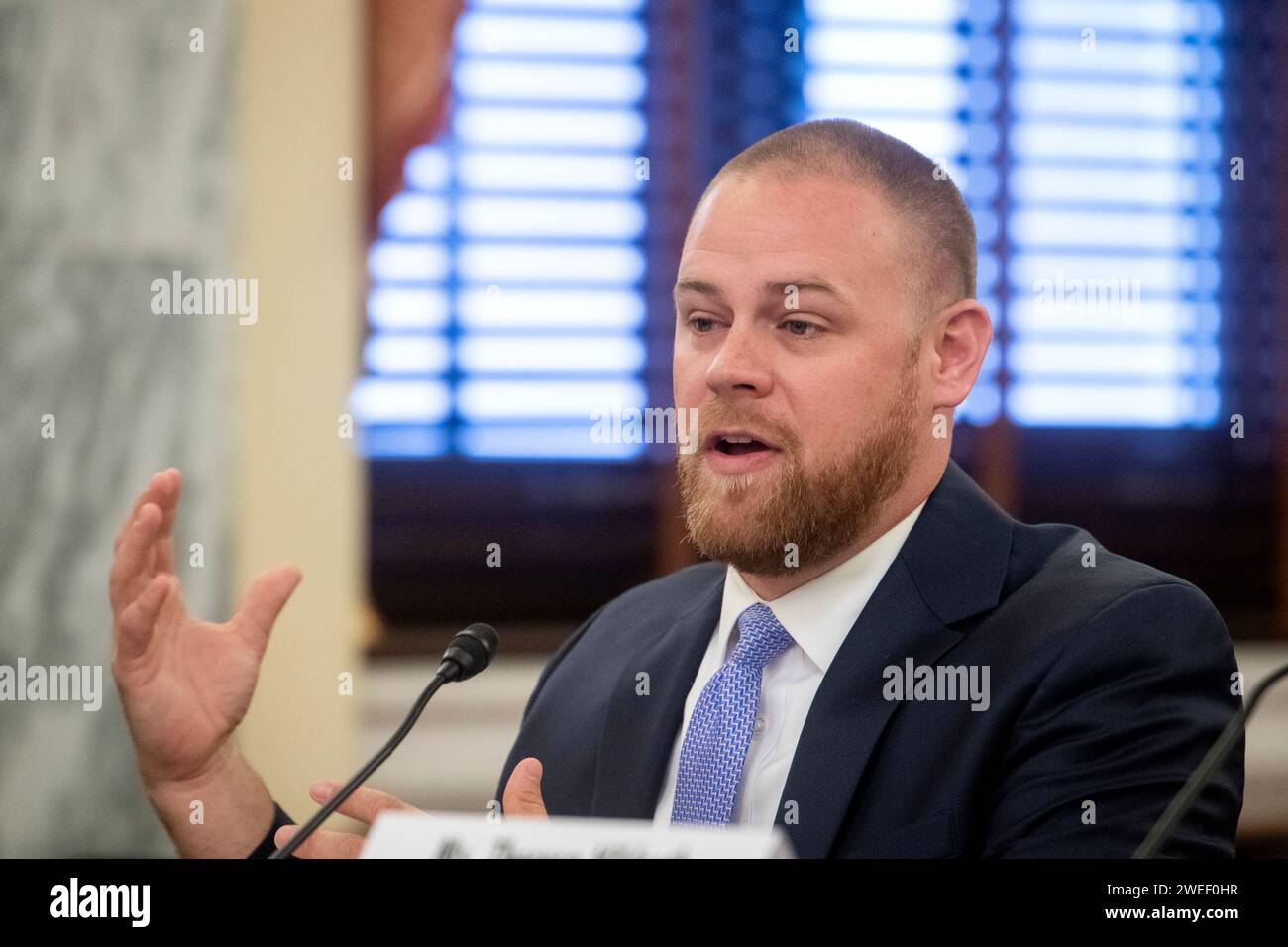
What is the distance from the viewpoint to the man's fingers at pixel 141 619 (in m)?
1.36

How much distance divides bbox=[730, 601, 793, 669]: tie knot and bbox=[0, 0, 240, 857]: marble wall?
1402mm

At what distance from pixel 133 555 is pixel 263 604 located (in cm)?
16

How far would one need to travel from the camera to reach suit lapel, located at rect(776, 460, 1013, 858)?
49.6 inches

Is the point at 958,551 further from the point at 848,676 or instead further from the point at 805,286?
the point at 805,286

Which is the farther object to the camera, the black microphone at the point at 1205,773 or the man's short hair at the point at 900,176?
the man's short hair at the point at 900,176

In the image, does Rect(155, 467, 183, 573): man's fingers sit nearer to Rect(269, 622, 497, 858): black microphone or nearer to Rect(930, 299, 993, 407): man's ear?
Rect(269, 622, 497, 858): black microphone

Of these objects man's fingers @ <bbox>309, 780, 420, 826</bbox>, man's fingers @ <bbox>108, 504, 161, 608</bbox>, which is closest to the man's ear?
man's fingers @ <bbox>309, 780, 420, 826</bbox>

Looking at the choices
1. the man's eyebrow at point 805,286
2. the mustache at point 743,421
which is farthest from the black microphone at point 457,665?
the man's eyebrow at point 805,286

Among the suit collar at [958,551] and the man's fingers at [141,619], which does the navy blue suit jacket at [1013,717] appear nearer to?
the suit collar at [958,551]

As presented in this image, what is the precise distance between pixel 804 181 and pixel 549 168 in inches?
70.9

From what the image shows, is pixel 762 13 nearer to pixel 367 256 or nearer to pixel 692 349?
pixel 367 256

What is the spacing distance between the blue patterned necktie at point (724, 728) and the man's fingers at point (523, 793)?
17cm

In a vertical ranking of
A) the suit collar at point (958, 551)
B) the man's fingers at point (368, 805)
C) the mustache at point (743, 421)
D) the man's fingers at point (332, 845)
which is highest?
the mustache at point (743, 421)

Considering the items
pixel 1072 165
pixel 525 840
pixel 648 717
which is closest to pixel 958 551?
pixel 648 717
